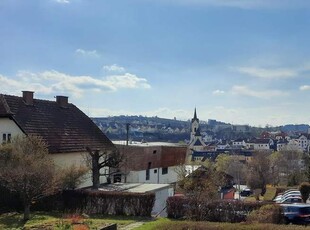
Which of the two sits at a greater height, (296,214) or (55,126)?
(55,126)

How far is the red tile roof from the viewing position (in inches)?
1203

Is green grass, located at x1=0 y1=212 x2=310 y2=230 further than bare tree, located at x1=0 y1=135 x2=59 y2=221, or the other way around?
bare tree, located at x1=0 y1=135 x2=59 y2=221

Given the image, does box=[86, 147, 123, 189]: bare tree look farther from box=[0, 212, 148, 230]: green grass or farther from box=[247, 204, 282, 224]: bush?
box=[247, 204, 282, 224]: bush

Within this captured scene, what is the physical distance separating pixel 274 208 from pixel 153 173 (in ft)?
81.6

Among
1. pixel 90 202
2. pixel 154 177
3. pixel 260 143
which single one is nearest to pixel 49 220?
pixel 90 202

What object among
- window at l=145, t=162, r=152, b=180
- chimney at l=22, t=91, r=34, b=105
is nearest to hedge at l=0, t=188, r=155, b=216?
chimney at l=22, t=91, r=34, b=105

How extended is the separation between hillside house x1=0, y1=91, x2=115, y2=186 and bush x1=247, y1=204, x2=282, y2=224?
16133mm

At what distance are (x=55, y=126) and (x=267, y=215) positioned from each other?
20119mm

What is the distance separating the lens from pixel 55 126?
33750 millimetres

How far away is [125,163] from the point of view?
122ft

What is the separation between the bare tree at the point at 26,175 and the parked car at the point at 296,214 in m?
11.3

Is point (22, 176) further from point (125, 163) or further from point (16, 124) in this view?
point (125, 163)

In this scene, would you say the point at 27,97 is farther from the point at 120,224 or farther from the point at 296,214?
the point at 296,214

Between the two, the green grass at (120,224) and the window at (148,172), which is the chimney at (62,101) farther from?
the green grass at (120,224)
